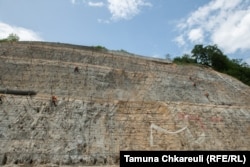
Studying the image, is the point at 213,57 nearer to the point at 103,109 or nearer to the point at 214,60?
the point at 214,60

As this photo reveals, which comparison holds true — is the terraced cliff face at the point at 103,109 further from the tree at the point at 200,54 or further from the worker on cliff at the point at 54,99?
the tree at the point at 200,54

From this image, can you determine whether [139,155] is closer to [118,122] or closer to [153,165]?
[153,165]

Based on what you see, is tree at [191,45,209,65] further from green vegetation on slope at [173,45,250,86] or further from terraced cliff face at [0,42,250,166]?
terraced cliff face at [0,42,250,166]

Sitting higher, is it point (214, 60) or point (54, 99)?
point (214, 60)

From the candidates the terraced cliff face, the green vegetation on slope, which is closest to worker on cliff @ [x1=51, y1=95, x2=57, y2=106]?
the terraced cliff face

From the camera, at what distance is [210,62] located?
53.8 m

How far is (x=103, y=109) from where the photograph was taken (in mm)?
19797

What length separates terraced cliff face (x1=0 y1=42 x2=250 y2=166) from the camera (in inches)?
663

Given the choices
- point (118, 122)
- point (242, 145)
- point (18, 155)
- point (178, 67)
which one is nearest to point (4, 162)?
point (18, 155)

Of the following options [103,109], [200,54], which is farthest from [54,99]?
[200,54]

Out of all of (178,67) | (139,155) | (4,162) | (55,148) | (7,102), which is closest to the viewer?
(139,155)

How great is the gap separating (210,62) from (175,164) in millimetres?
47246

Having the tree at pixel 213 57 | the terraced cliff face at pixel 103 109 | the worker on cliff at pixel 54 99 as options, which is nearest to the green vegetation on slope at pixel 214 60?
the tree at pixel 213 57

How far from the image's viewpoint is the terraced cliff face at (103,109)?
16844 mm
